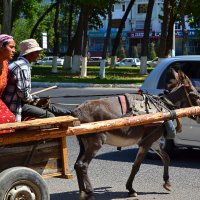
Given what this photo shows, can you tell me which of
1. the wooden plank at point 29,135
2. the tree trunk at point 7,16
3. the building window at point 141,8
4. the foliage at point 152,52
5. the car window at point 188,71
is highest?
the building window at point 141,8

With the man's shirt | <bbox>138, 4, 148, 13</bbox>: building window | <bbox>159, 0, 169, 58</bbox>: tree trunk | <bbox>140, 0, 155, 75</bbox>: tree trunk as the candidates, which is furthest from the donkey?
<bbox>138, 4, 148, 13</bbox>: building window

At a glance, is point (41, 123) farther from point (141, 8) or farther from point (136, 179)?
point (141, 8)

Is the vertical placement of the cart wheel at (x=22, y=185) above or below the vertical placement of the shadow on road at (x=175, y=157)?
above

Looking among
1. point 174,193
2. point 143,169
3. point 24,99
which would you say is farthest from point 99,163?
point 24,99

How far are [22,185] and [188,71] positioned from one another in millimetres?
4561

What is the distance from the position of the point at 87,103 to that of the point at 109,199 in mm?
1262

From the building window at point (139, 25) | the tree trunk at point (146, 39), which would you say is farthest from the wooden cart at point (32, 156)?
the building window at point (139, 25)

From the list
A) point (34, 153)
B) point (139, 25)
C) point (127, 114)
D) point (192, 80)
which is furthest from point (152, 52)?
point (34, 153)

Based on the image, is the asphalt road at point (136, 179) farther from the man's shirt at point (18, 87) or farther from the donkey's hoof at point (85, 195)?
the man's shirt at point (18, 87)

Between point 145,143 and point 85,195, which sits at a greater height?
point 145,143

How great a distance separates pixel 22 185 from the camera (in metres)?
5.64

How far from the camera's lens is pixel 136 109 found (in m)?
6.96

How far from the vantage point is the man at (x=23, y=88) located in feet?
19.9

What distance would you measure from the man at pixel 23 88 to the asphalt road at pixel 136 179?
1409mm
